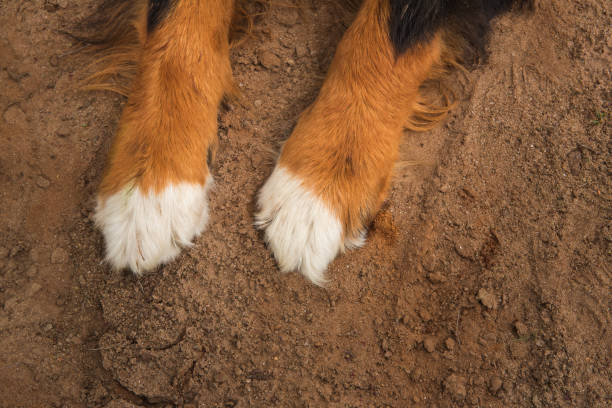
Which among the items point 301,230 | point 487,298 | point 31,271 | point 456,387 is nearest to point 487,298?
point 487,298

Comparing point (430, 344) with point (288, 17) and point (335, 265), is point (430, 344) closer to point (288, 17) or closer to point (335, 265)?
point (335, 265)

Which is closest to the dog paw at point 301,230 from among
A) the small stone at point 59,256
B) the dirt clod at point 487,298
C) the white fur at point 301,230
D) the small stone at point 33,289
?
the white fur at point 301,230

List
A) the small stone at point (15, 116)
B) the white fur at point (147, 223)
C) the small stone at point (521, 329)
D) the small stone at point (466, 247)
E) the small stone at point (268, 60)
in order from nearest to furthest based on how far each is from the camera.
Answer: the white fur at point (147, 223) < the small stone at point (521, 329) < the small stone at point (466, 247) < the small stone at point (15, 116) < the small stone at point (268, 60)

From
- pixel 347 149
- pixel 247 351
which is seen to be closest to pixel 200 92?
pixel 347 149

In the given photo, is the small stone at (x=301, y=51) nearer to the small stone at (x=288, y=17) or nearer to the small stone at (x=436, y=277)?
the small stone at (x=288, y=17)

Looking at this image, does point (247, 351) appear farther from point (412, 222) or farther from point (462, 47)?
point (462, 47)
